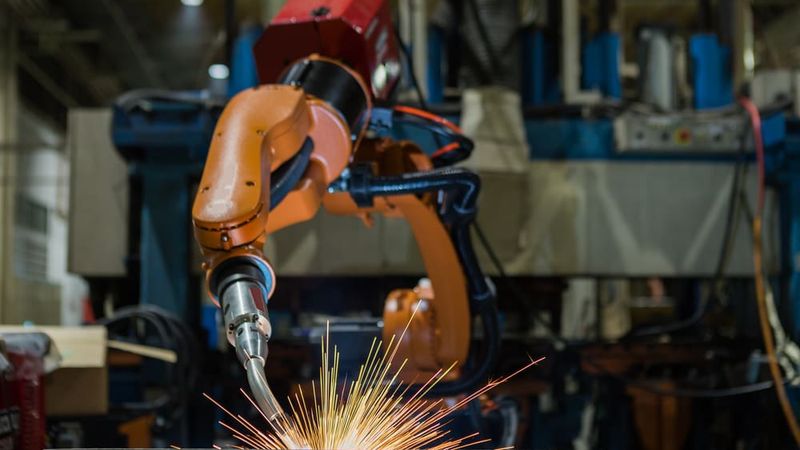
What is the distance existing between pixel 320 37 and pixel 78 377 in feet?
3.73

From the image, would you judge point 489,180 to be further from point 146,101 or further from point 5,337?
point 5,337

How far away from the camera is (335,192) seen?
1.68m

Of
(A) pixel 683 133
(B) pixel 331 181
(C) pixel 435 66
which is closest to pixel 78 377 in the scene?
(B) pixel 331 181

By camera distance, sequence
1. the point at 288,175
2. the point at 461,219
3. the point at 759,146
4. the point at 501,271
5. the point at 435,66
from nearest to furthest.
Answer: the point at 288,175
the point at 461,219
the point at 501,271
the point at 759,146
the point at 435,66

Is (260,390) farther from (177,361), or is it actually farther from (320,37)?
(177,361)

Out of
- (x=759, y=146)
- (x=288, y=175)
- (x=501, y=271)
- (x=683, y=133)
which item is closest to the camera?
(x=288, y=175)

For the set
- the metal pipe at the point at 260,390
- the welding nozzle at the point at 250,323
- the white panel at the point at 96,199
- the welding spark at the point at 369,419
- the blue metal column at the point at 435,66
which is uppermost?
the blue metal column at the point at 435,66

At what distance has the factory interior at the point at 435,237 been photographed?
5.23 feet

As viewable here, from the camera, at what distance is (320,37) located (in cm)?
162

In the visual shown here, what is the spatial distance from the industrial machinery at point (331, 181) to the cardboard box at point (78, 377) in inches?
30.4

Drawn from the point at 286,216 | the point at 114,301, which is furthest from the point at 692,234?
the point at 114,301

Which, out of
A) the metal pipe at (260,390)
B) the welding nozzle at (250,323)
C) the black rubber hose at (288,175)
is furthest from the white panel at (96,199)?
the metal pipe at (260,390)

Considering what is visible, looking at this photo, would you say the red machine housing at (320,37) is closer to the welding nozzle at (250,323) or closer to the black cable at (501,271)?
the welding nozzle at (250,323)

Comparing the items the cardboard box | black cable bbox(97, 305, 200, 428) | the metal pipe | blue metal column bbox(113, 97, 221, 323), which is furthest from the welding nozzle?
blue metal column bbox(113, 97, 221, 323)
